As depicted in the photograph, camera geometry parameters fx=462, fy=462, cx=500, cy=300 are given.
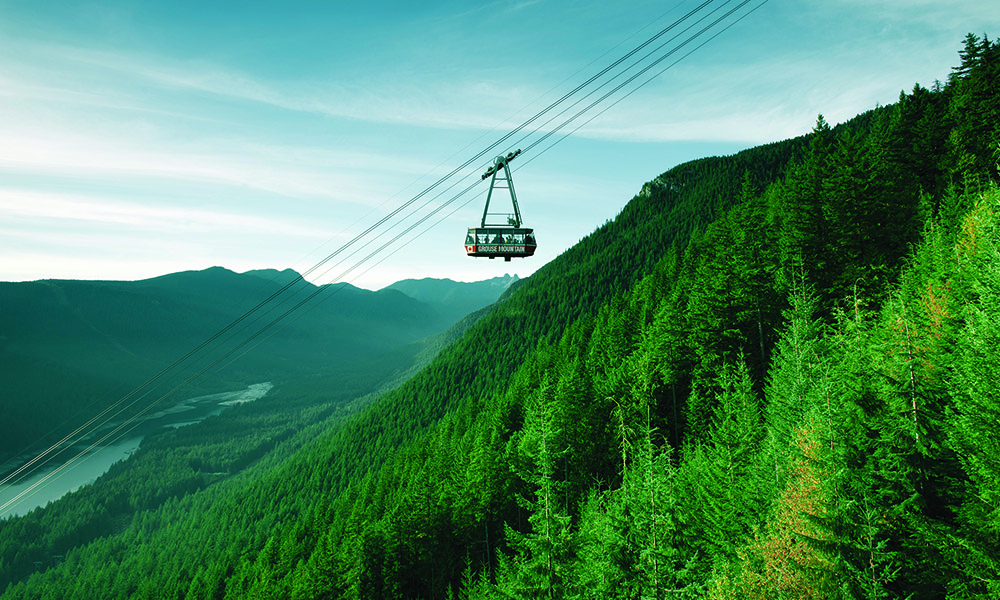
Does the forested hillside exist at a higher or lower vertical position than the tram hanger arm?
lower

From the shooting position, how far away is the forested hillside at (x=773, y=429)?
554 inches

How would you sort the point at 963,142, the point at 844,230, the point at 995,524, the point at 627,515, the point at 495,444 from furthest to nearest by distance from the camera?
the point at 495,444 < the point at 963,142 < the point at 844,230 < the point at 627,515 < the point at 995,524

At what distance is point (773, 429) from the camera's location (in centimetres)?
2103

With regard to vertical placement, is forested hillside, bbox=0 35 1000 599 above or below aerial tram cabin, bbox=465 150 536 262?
below

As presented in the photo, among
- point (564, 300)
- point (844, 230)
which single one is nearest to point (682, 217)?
point (564, 300)

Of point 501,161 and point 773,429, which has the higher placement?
point 501,161

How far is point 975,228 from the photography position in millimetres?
23078

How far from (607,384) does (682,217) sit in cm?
13863

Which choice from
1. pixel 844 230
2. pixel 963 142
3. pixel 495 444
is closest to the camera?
pixel 844 230

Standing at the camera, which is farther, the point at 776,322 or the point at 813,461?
the point at 776,322

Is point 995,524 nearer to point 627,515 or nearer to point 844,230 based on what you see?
point 627,515

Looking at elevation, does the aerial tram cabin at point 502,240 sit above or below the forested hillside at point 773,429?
above

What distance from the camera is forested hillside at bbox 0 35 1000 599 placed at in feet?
46.1

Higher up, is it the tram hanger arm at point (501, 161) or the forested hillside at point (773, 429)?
the tram hanger arm at point (501, 161)
